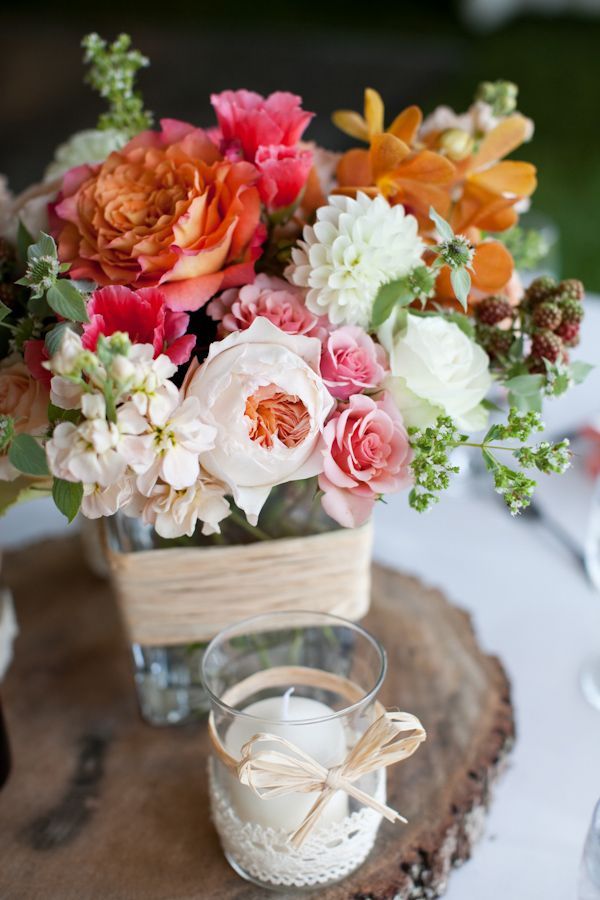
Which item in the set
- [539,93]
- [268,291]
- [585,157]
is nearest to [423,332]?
[268,291]

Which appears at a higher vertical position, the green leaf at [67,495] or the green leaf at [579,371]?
the green leaf at [579,371]

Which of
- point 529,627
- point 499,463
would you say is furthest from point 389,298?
point 529,627

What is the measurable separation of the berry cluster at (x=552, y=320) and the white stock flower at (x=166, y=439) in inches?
11.1

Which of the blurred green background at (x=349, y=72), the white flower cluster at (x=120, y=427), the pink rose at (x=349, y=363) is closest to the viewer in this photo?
the white flower cluster at (x=120, y=427)

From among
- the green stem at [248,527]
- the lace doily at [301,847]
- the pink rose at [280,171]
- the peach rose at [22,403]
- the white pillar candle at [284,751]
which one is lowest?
the lace doily at [301,847]

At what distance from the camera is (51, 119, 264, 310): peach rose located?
0.67 meters

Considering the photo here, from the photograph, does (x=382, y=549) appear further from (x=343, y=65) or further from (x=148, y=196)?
(x=343, y=65)

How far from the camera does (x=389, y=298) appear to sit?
69 cm

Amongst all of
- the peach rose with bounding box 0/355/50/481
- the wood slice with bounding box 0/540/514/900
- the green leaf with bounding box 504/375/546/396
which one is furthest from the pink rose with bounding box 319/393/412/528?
the wood slice with bounding box 0/540/514/900

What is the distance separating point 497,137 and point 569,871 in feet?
2.02

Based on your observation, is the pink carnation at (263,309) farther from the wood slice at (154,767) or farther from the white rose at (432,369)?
the wood slice at (154,767)

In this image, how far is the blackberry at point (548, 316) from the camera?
2.40ft

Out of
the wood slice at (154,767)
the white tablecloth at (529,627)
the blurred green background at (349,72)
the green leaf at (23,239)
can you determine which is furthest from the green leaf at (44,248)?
the blurred green background at (349,72)

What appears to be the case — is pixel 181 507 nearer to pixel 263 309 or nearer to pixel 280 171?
pixel 263 309
